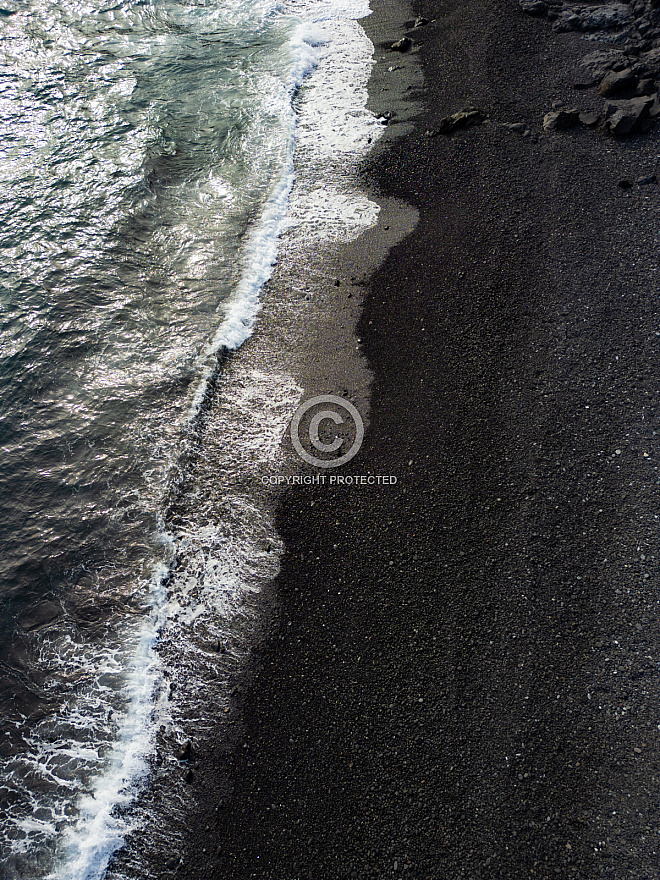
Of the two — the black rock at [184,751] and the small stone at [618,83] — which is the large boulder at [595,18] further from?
the black rock at [184,751]

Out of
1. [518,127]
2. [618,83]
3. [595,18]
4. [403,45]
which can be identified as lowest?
[518,127]

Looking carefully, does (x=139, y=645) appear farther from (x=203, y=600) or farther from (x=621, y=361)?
(x=621, y=361)

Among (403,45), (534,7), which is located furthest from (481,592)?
(534,7)

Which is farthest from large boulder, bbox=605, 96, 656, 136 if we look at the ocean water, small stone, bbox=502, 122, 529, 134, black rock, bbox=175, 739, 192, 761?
black rock, bbox=175, 739, 192, 761

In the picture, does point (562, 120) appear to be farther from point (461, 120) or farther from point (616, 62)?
point (616, 62)

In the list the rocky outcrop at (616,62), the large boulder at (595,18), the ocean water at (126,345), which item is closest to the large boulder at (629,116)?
the rocky outcrop at (616,62)

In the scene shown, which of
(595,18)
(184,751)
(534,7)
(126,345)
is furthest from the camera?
(534,7)

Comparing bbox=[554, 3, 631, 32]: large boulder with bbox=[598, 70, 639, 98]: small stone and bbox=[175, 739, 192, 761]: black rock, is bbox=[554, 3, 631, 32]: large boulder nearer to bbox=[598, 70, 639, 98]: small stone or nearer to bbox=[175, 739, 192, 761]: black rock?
bbox=[598, 70, 639, 98]: small stone
